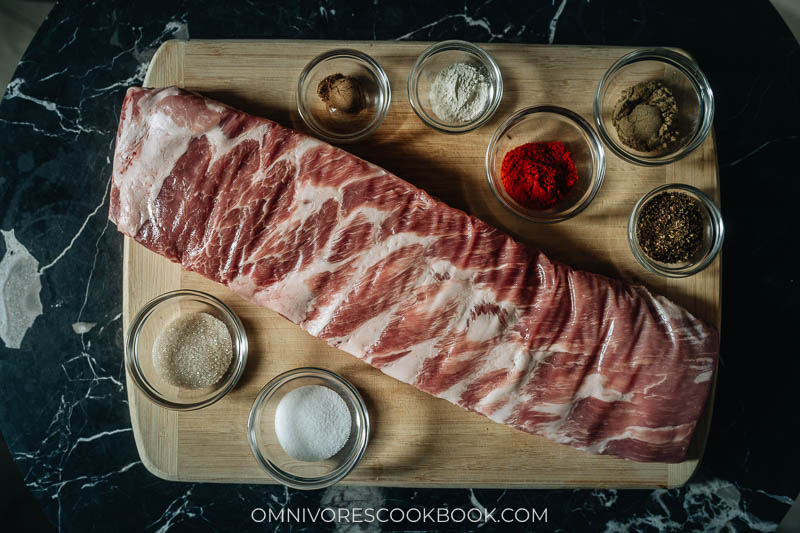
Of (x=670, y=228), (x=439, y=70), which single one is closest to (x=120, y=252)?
(x=439, y=70)

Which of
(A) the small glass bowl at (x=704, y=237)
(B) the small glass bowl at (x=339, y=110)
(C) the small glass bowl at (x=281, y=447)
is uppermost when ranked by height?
(B) the small glass bowl at (x=339, y=110)

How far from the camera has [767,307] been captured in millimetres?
2619

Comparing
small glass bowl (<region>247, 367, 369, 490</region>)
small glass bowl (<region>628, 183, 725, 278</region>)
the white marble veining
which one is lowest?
small glass bowl (<region>247, 367, 369, 490</region>)

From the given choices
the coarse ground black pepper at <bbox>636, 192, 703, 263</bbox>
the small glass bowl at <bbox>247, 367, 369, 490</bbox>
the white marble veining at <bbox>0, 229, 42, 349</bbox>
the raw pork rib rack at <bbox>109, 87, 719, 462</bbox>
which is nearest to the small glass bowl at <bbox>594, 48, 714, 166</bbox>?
the coarse ground black pepper at <bbox>636, 192, 703, 263</bbox>

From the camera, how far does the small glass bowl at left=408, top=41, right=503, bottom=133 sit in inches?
92.8

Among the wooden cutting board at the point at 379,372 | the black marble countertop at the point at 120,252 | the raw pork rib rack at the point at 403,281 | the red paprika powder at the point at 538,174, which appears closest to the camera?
the raw pork rib rack at the point at 403,281

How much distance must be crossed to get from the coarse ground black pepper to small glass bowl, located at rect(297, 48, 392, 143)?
1.25 m

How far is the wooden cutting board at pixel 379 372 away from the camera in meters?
2.41

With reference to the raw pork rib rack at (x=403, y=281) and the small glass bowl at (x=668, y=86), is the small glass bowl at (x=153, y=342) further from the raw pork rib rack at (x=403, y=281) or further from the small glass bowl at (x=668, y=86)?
the small glass bowl at (x=668, y=86)

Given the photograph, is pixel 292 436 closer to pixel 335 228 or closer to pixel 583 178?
pixel 335 228

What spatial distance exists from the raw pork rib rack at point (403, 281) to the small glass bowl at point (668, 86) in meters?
0.64

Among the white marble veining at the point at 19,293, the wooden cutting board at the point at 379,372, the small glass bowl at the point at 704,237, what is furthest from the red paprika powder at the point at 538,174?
the white marble veining at the point at 19,293

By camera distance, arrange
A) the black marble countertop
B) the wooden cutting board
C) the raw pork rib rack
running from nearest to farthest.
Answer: the raw pork rib rack → the wooden cutting board → the black marble countertop

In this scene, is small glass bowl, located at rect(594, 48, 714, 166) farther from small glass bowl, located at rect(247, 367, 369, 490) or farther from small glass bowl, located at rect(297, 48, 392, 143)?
small glass bowl, located at rect(247, 367, 369, 490)
